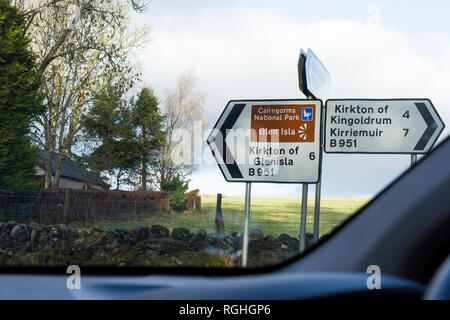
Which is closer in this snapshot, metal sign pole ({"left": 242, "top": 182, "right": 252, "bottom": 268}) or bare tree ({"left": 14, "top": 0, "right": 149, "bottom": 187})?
metal sign pole ({"left": 242, "top": 182, "right": 252, "bottom": 268})

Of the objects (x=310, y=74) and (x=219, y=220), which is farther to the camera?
(x=219, y=220)

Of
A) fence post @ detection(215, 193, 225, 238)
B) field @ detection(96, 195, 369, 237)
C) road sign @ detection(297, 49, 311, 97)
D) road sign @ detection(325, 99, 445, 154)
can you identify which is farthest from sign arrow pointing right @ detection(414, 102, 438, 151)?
fence post @ detection(215, 193, 225, 238)

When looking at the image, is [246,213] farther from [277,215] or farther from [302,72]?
[277,215]

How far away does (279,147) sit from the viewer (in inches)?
210

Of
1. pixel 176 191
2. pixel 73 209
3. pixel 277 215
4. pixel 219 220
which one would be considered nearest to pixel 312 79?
pixel 277 215

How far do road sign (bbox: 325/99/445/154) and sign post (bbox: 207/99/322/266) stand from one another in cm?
35

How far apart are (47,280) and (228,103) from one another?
125 inches

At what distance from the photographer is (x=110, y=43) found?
2119cm

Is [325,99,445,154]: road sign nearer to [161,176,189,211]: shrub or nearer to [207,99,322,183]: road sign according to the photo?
[207,99,322,183]: road sign

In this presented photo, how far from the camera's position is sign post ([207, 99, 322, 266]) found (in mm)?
5035

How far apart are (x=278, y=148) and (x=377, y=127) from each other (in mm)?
1159

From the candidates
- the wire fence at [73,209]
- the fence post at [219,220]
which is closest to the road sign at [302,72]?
the fence post at [219,220]
